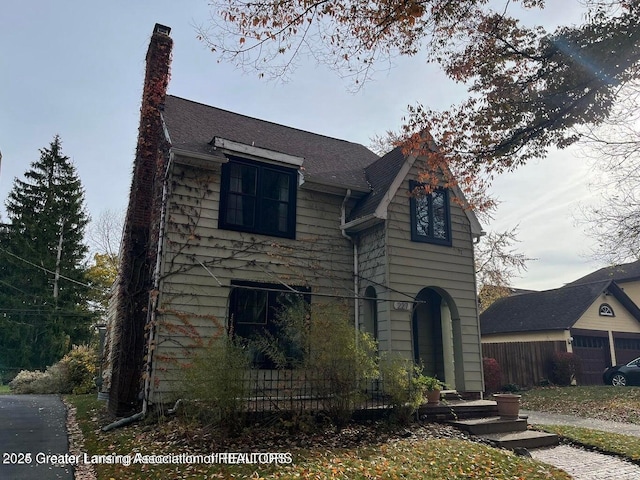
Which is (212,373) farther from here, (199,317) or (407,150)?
(407,150)

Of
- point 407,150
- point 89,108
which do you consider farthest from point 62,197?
point 407,150

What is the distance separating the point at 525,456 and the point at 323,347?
3.74 m

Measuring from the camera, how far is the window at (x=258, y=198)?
10.4 metres

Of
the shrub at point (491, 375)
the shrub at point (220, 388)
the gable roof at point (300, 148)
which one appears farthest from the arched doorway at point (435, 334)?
the shrub at point (491, 375)

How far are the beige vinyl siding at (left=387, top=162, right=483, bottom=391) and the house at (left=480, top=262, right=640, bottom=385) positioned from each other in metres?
9.09

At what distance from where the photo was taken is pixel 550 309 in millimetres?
24484

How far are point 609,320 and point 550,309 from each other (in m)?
2.98

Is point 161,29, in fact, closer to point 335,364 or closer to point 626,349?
point 335,364

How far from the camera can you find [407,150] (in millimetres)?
9719

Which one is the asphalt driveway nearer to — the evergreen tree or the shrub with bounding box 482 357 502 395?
the shrub with bounding box 482 357 502 395

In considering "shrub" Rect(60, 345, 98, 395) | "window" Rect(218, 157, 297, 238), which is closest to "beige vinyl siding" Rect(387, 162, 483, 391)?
"window" Rect(218, 157, 297, 238)

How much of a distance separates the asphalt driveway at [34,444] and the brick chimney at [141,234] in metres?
1.32

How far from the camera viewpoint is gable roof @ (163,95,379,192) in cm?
1062

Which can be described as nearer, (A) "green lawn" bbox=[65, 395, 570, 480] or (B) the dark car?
(A) "green lawn" bbox=[65, 395, 570, 480]
